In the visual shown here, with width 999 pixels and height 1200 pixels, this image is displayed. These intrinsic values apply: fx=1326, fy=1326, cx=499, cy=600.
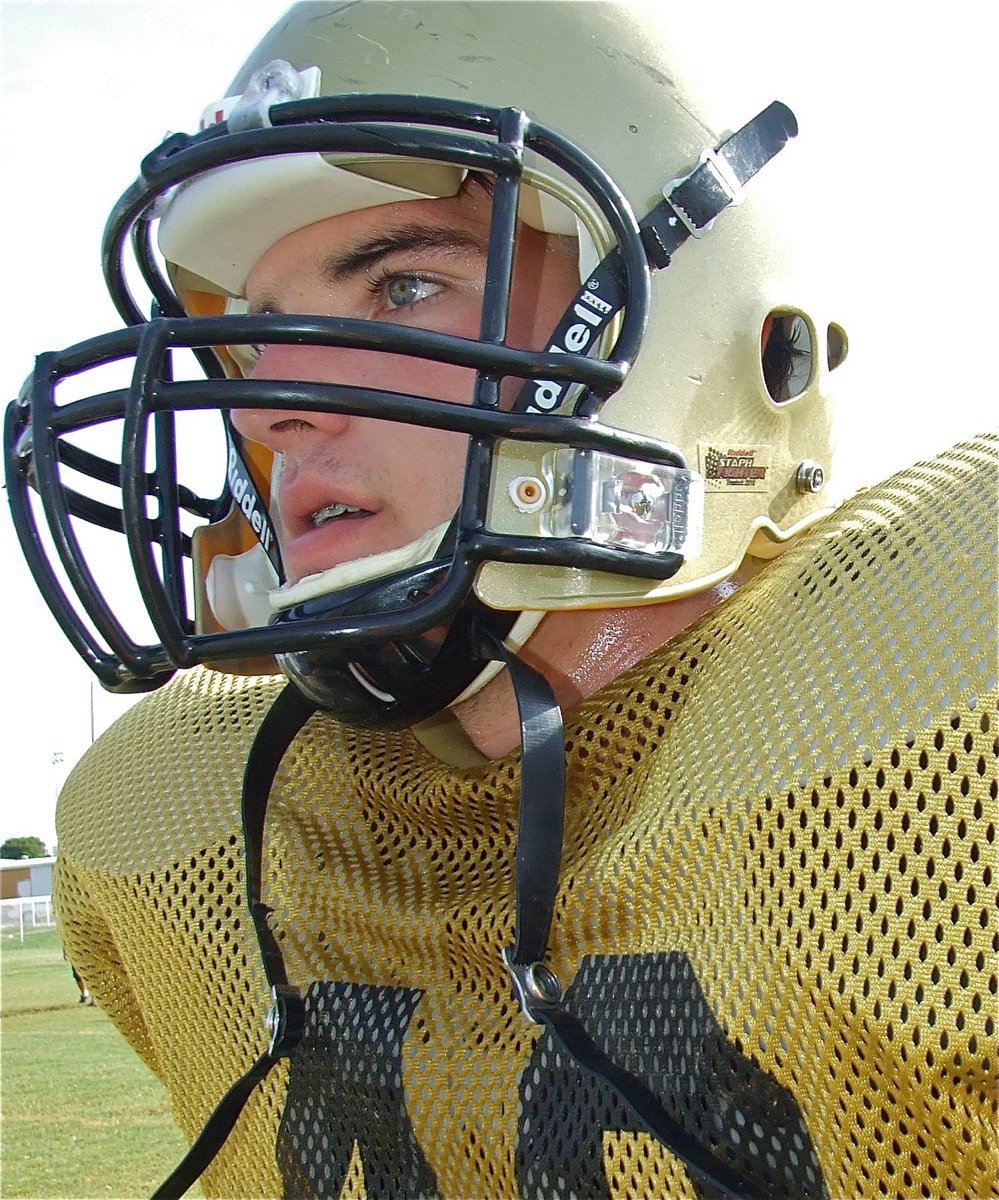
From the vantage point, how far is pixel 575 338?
129cm

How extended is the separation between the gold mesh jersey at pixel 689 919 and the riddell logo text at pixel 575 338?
0.93 ft

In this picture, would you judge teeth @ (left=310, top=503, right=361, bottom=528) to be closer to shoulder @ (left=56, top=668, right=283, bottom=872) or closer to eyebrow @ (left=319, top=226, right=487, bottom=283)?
eyebrow @ (left=319, top=226, right=487, bottom=283)

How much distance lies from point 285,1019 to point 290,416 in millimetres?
652

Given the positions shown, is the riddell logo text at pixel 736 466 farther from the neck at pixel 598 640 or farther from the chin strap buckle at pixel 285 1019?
the chin strap buckle at pixel 285 1019

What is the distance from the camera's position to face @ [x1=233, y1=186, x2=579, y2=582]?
55.3 inches

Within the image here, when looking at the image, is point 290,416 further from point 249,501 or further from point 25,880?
point 25,880

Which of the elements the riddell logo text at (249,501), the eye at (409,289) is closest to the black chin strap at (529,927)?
the riddell logo text at (249,501)

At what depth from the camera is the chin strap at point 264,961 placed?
1382 mm

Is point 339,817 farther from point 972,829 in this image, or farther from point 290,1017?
point 972,829

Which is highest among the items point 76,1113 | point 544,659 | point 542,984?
point 544,659

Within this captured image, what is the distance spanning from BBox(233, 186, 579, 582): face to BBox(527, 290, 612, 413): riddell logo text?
Result: 0.15 meters

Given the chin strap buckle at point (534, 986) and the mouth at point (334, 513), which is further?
the mouth at point (334, 513)

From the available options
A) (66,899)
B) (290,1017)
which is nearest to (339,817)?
(290,1017)

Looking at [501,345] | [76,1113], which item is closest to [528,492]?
[501,345]
